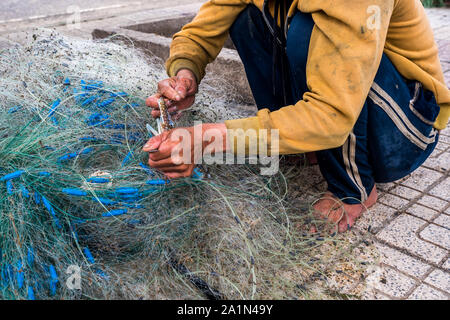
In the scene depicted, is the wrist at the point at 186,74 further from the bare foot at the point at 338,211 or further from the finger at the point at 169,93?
the bare foot at the point at 338,211

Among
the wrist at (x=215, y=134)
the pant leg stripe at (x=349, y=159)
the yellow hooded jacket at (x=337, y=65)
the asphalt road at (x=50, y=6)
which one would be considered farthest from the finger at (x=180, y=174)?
the asphalt road at (x=50, y=6)

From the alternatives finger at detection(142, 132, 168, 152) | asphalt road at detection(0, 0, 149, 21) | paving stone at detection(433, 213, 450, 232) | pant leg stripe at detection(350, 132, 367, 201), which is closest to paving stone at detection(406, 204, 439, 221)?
paving stone at detection(433, 213, 450, 232)

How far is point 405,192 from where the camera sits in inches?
103

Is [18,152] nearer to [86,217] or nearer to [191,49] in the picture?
[86,217]

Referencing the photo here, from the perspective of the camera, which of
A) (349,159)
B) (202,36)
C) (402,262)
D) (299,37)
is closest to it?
(299,37)

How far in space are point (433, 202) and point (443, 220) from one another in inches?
6.6

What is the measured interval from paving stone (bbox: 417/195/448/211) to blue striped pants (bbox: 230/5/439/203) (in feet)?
0.79

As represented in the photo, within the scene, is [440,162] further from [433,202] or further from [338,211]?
[338,211]

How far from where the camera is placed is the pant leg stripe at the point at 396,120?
2111 mm

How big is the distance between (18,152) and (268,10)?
4.44ft

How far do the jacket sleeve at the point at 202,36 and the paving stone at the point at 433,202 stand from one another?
1403 millimetres

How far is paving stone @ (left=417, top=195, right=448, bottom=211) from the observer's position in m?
2.47

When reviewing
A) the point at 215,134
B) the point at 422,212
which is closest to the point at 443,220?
the point at 422,212

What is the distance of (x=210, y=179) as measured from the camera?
227 cm
